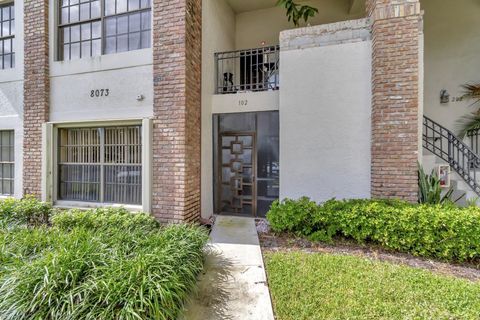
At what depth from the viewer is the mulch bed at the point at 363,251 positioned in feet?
13.0

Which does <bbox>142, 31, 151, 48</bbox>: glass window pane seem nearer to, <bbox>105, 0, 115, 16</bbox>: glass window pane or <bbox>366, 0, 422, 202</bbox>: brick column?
<bbox>105, 0, 115, 16</bbox>: glass window pane

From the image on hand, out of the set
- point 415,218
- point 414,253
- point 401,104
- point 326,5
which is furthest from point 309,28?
point 414,253

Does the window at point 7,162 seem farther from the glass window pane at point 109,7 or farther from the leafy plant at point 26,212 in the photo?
the glass window pane at point 109,7

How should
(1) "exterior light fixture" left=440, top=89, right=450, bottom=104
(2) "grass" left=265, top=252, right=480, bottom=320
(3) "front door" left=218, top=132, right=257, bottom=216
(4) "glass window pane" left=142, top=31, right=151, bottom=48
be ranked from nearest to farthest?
(2) "grass" left=265, top=252, right=480, bottom=320, (4) "glass window pane" left=142, top=31, right=151, bottom=48, (3) "front door" left=218, top=132, right=257, bottom=216, (1) "exterior light fixture" left=440, top=89, right=450, bottom=104

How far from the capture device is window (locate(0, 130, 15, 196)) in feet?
22.9

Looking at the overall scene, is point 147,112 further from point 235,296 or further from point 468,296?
point 468,296

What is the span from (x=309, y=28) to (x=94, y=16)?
205 inches

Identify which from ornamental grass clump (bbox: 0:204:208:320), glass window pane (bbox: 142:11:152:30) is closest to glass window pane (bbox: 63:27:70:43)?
glass window pane (bbox: 142:11:152:30)

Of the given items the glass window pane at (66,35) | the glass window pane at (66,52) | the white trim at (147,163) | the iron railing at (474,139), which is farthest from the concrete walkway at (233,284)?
the iron railing at (474,139)

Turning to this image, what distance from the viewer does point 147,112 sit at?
223 inches

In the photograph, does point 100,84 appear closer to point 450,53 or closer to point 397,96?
point 397,96

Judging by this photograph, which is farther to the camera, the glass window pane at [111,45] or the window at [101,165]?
the glass window pane at [111,45]

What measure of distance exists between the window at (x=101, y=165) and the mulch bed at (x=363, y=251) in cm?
316

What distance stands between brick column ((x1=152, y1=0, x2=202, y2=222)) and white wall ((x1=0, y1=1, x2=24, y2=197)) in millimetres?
3963
